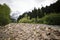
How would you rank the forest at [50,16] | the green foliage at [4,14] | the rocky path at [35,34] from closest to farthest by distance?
1. the rocky path at [35,34]
2. the forest at [50,16]
3. the green foliage at [4,14]

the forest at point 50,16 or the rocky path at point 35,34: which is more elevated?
the forest at point 50,16

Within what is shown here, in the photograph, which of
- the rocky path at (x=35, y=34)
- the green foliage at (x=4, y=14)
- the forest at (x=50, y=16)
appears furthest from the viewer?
the green foliage at (x=4, y=14)

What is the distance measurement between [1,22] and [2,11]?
5.87 ft

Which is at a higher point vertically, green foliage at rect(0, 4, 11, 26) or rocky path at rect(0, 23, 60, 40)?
green foliage at rect(0, 4, 11, 26)

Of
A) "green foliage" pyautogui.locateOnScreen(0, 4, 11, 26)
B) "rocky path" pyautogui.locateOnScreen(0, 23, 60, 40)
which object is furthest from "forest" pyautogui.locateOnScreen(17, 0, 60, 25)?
"green foliage" pyautogui.locateOnScreen(0, 4, 11, 26)

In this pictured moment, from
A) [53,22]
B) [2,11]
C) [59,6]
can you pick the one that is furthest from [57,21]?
[2,11]

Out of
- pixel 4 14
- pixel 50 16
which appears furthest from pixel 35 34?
pixel 4 14

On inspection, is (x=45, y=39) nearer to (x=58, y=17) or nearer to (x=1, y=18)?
(x=58, y=17)

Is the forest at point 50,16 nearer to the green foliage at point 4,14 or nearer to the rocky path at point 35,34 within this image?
the rocky path at point 35,34

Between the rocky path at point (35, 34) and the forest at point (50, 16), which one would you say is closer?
the rocky path at point (35, 34)

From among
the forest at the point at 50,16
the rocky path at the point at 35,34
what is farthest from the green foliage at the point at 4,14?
the rocky path at the point at 35,34

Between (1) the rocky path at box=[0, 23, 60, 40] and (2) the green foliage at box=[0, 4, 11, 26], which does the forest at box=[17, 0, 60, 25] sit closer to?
(1) the rocky path at box=[0, 23, 60, 40]

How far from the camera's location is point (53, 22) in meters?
11.8

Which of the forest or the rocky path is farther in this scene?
the forest
